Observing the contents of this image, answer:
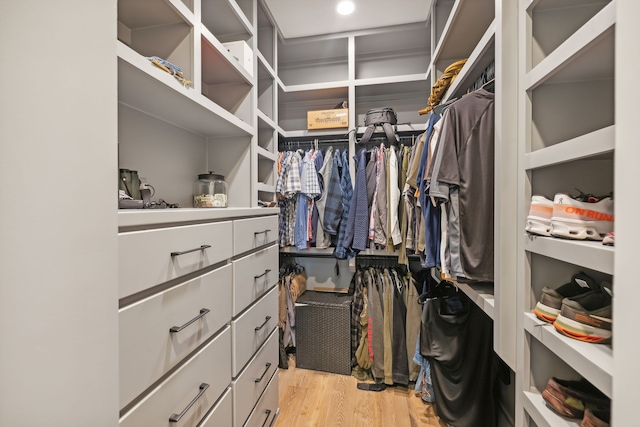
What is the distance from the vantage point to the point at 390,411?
168 centimetres

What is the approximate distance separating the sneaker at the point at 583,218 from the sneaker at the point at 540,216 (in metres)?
0.03

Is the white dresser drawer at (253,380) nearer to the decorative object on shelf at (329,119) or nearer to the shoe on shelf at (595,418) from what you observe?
the shoe on shelf at (595,418)

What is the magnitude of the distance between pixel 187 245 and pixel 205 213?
0.14 m

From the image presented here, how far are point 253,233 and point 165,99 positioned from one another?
25.3 inches

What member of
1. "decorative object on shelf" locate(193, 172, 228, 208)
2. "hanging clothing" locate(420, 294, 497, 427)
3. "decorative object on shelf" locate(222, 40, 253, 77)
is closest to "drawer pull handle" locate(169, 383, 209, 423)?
"decorative object on shelf" locate(193, 172, 228, 208)

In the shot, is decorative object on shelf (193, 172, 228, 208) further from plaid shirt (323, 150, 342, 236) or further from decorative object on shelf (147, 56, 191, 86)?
plaid shirt (323, 150, 342, 236)

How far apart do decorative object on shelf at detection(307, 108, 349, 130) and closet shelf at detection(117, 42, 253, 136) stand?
87 cm

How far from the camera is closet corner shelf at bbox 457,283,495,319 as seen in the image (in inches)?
39.8

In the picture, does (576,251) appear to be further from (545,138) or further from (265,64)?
(265,64)

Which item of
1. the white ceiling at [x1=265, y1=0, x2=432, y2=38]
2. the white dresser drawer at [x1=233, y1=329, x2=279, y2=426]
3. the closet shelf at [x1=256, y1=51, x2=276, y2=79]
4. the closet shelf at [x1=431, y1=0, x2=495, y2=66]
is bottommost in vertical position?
the white dresser drawer at [x1=233, y1=329, x2=279, y2=426]

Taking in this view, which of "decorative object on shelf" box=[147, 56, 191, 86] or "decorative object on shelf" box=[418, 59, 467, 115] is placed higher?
"decorative object on shelf" box=[418, 59, 467, 115]

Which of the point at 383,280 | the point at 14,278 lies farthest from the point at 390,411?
the point at 14,278

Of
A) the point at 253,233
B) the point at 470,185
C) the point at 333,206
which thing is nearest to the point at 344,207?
the point at 333,206

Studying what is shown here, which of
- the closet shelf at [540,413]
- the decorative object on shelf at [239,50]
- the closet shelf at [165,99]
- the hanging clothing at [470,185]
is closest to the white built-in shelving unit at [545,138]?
the closet shelf at [540,413]
